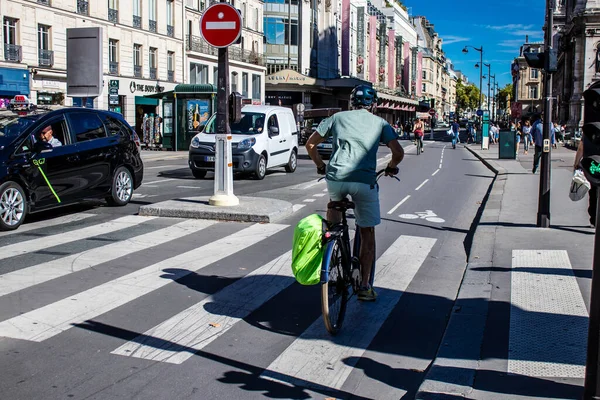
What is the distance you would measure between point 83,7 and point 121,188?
1115 inches

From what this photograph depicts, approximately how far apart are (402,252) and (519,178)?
12.1 m

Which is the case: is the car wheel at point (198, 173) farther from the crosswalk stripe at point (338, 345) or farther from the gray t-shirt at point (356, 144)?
the gray t-shirt at point (356, 144)

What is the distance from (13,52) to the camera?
105ft

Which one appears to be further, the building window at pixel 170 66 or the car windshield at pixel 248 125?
the building window at pixel 170 66

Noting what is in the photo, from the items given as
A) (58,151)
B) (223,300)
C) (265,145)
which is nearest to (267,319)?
(223,300)

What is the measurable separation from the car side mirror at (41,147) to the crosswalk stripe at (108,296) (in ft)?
9.96

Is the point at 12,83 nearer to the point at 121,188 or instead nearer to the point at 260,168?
the point at 260,168

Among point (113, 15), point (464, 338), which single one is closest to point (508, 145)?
point (113, 15)

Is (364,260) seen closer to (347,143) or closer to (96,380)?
(347,143)

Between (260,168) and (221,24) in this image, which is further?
(260,168)

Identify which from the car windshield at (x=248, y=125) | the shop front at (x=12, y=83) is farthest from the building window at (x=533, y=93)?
Result: the car windshield at (x=248, y=125)

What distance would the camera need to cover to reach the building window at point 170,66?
45969mm

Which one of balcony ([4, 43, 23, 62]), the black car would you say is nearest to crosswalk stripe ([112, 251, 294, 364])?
the black car

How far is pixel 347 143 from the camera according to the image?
5.48 m
